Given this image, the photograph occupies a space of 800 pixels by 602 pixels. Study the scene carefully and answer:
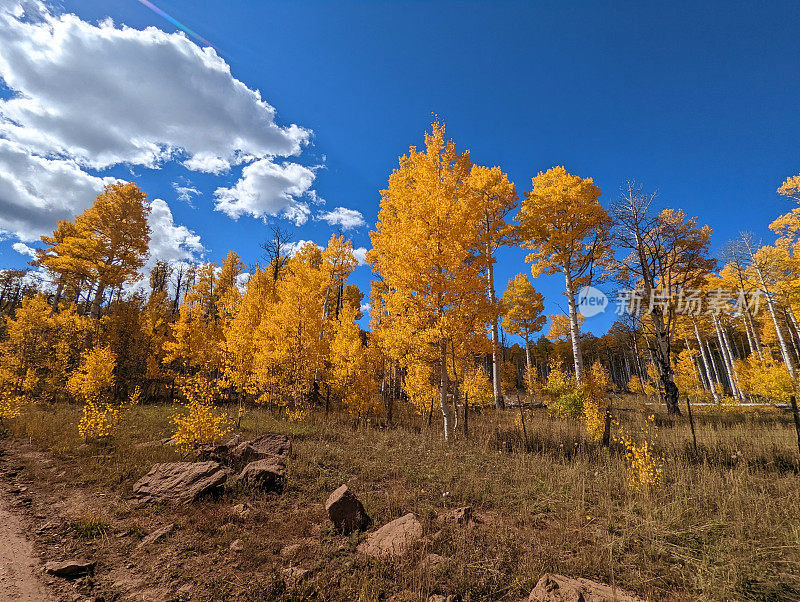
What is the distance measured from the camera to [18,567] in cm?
420

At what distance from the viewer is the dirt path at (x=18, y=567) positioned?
3.72 metres

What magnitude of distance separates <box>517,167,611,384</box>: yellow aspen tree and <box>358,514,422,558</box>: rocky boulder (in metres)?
12.0

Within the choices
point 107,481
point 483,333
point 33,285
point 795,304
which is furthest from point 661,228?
point 33,285

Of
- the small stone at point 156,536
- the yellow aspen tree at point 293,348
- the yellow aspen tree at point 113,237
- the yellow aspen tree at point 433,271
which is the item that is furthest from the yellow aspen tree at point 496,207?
the yellow aspen tree at point 113,237

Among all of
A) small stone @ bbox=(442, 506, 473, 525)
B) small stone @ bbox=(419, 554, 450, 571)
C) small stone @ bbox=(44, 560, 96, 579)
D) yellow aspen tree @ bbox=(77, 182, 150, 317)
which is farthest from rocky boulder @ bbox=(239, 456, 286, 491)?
yellow aspen tree @ bbox=(77, 182, 150, 317)

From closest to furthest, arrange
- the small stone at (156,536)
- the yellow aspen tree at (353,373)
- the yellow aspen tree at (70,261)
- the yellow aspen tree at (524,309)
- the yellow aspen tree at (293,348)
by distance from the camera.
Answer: the small stone at (156,536)
the yellow aspen tree at (353,373)
the yellow aspen tree at (293,348)
the yellow aspen tree at (70,261)
the yellow aspen tree at (524,309)

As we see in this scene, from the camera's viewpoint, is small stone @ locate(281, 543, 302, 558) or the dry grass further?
small stone @ locate(281, 543, 302, 558)

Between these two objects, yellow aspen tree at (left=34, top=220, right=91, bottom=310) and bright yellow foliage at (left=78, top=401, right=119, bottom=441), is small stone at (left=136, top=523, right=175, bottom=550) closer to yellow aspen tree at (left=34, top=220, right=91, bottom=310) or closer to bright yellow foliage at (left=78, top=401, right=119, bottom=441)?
bright yellow foliage at (left=78, top=401, right=119, bottom=441)

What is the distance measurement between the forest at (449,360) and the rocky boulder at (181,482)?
116 centimetres

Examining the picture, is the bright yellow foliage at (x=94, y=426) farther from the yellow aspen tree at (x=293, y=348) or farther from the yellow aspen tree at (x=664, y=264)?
the yellow aspen tree at (x=664, y=264)

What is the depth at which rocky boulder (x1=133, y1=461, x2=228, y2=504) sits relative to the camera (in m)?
5.85

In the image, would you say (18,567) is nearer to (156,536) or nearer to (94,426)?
(156,536)

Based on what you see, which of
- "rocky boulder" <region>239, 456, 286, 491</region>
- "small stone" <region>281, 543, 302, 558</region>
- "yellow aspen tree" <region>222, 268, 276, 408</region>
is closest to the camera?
"small stone" <region>281, 543, 302, 558</region>

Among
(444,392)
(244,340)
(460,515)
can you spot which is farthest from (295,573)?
(244,340)
